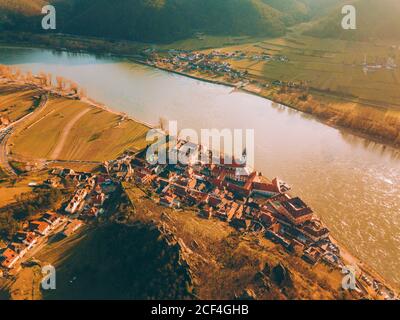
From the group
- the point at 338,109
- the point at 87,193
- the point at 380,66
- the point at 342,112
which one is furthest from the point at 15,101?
the point at 380,66

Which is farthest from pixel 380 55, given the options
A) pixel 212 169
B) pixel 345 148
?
pixel 212 169

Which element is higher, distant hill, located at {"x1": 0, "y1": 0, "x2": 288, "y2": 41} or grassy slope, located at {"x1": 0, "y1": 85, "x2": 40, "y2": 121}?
distant hill, located at {"x1": 0, "y1": 0, "x2": 288, "y2": 41}

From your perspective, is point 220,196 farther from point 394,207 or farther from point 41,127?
point 41,127

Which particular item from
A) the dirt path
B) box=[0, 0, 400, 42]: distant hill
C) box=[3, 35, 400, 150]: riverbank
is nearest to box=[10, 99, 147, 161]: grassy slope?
the dirt path

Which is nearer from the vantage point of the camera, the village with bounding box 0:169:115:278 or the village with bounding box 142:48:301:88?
the village with bounding box 0:169:115:278

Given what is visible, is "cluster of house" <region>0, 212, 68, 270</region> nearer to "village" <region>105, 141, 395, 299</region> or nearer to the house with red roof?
the house with red roof

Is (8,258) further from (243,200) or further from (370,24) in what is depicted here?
(370,24)
